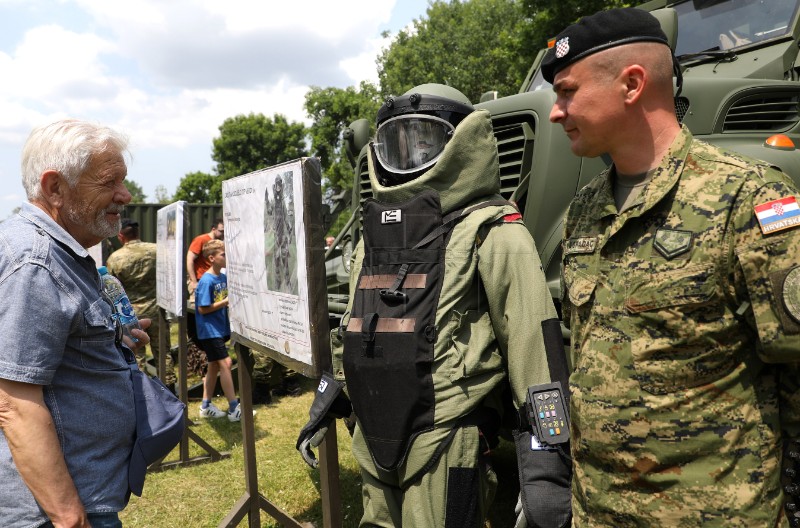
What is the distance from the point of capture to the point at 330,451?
2588mm

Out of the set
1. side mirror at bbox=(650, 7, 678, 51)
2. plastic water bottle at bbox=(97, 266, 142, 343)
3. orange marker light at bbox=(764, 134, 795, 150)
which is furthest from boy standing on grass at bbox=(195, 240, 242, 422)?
orange marker light at bbox=(764, 134, 795, 150)

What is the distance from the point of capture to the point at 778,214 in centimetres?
128

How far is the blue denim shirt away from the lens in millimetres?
1610

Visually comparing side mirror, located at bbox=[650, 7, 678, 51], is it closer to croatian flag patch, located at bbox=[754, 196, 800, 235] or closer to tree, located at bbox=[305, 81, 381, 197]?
croatian flag patch, located at bbox=[754, 196, 800, 235]

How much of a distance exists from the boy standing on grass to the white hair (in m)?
3.84

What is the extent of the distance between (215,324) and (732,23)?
4.53 m

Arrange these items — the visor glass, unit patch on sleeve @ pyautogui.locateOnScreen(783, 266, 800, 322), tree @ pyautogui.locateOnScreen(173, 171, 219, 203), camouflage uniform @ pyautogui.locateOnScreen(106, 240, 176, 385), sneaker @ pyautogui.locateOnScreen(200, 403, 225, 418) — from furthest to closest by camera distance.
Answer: tree @ pyautogui.locateOnScreen(173, 171, 219, 203), camouflage uniform @ pyautogui.locateOnScreen(106, 240, 176, 385), sneaker @ pyautogui.locateOnScreen(200, 403, 225, 418), the visor glass, unit patch on sleeve @ pyautogui.locateOnScreen(783, 266, 800, 322)

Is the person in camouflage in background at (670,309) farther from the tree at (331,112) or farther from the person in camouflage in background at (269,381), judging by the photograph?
the tree at (331,112)

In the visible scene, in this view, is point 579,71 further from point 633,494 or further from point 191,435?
point 191,435

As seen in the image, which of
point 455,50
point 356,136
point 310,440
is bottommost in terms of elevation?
point 310,440

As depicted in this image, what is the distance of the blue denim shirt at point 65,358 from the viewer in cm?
161

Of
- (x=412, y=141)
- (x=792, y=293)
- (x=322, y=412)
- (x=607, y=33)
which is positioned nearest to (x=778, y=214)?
(x=792, y=293)

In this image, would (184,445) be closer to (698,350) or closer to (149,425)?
(149,425)

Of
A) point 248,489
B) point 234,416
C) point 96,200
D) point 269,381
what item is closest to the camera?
point 96,200
